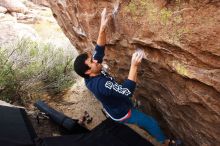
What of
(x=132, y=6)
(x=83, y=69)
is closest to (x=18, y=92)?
(x=83, y=69)

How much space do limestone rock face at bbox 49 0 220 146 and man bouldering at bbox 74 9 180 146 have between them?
0.58ft

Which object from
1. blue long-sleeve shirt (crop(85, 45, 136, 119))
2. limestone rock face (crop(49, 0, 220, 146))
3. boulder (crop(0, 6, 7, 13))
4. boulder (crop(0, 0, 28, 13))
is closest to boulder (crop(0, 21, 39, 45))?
boulder (crop(0, 6, 7, 13))

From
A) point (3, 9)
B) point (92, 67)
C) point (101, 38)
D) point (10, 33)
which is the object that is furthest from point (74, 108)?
point (3, 9)

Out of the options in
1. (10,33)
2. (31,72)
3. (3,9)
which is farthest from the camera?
(3,9)

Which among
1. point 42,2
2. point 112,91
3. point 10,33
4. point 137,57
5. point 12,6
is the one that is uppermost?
point 137,57

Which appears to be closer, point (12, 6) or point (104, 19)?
point (104, 19)

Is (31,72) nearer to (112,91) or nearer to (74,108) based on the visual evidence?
(74,108)

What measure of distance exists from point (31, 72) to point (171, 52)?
4504 millimetres

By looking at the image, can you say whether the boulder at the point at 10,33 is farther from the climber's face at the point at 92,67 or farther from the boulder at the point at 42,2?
the boulder at the point at 42,2

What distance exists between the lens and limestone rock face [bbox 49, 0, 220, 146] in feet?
10.0

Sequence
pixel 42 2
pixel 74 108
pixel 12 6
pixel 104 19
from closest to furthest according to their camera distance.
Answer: pixel 104 19 → pixel 74 108 → pixel 12 6 → pixel 42 2

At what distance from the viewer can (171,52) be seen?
135 inches

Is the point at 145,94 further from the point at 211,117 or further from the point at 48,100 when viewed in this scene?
the point at 48,100

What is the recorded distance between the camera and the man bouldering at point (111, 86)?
3703mm
